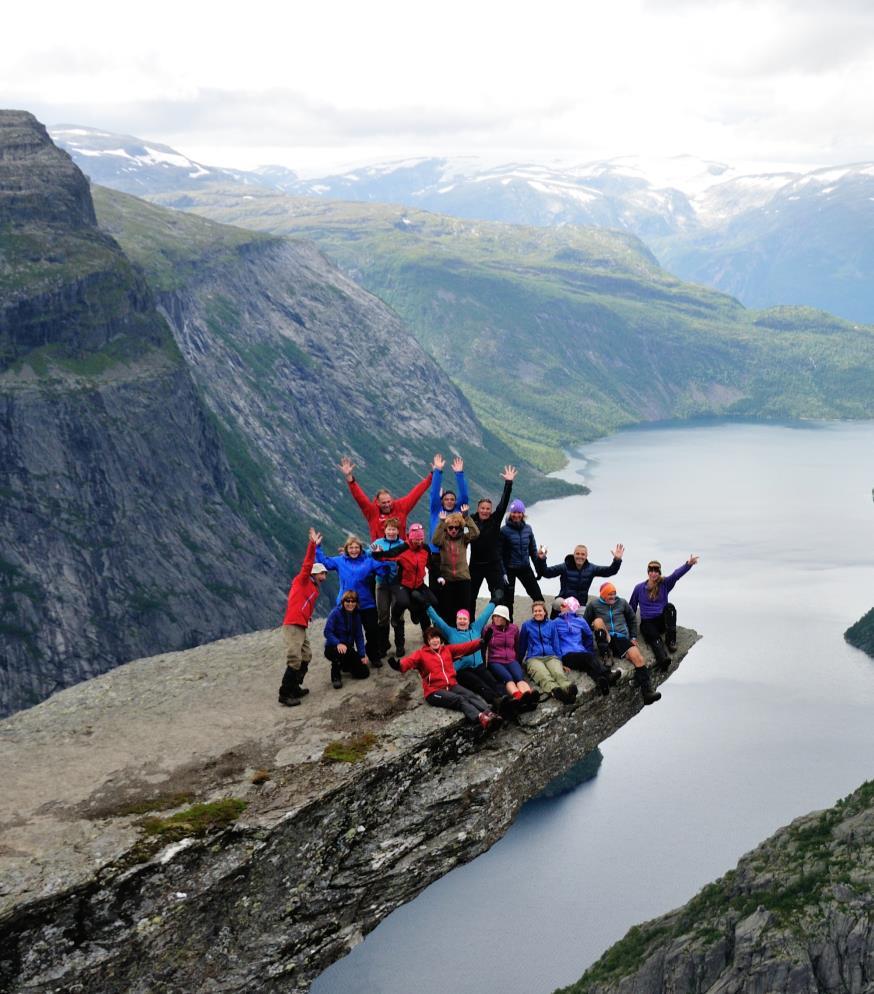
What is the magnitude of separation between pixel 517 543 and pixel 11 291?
438 ft

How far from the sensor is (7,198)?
518ft

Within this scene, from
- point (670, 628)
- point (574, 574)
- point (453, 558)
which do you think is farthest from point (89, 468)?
point (670, 628)

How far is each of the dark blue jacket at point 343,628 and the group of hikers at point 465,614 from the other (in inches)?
1.3

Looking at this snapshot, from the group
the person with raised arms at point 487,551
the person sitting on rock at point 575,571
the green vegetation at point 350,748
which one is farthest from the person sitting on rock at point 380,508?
the green vegetation at point 350,748

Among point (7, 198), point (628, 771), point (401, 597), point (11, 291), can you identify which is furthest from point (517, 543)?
point (7, 198)

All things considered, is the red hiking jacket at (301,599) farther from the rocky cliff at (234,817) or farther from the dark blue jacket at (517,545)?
the dark blue jacket at (517,545)

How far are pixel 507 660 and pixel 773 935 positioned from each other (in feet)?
161

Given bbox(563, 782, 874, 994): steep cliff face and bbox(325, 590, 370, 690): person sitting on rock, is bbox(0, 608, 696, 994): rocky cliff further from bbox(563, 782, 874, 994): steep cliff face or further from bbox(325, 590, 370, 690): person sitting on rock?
bbox(563, 782, 874, 994): steep cliff face

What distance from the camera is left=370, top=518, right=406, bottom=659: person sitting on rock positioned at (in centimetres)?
3134

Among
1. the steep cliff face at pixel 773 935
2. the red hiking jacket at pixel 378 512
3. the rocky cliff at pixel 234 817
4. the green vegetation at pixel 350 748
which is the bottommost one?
the steep cliff face at pixel 773 935

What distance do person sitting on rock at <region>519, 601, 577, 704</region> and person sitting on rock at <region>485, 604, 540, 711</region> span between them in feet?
1.56

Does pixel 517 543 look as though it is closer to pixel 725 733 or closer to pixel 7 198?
pixel 725 733

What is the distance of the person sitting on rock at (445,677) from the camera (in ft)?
97.7

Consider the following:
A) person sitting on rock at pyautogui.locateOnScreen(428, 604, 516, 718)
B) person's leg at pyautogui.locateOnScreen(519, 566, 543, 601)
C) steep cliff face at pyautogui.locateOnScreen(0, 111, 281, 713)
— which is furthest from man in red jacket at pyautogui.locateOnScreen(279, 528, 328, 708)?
steep cliff face at pyautogui.locateOnScreen(0, 111, 281, 713)
